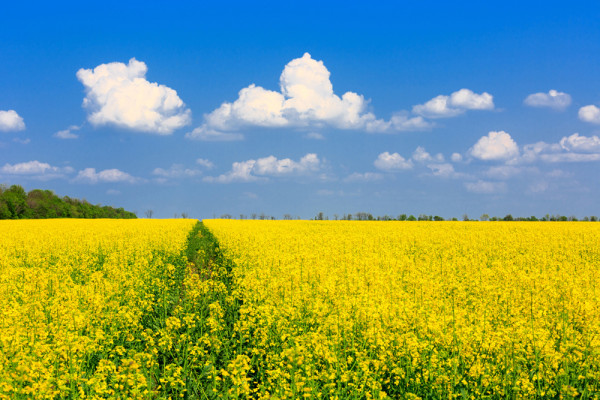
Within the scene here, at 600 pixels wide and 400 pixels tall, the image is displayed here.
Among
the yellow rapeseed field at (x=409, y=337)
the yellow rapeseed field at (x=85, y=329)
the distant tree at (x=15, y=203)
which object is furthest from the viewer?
the distant tree at (x=15, y=203)

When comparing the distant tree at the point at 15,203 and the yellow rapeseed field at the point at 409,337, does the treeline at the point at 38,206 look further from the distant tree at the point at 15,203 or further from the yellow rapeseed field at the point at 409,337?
the yellow rapeseed field at the point at 409,337

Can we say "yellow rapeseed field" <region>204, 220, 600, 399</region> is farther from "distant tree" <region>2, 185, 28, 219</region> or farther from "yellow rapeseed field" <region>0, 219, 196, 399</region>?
"distant tree" <region>2, 185, 28, 219</region>

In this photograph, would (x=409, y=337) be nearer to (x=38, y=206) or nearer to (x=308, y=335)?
(x=308, y=335)

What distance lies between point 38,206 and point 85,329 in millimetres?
101739

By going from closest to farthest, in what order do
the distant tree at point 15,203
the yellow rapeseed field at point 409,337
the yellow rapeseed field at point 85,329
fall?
the yellow rapeseed field at point 85,329 → the yellow rapeseed field at point 409,337 → the distant tree at point 15,203

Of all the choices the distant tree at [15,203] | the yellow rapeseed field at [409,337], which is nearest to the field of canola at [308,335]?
the yellow rapeseed field at [409,337]

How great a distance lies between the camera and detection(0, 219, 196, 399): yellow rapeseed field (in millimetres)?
5090

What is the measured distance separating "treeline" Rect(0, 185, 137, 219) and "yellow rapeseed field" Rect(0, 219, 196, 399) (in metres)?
79.4

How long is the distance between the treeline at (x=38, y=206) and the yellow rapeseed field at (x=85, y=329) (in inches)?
3126

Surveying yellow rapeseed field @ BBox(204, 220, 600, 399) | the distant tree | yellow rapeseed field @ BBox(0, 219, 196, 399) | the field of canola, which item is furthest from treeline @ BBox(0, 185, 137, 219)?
yellow rapeseed field @ BBox(204, 220, 600, 399)

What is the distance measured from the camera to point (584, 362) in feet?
18.9

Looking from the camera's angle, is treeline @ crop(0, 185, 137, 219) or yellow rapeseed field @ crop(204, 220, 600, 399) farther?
treeline @ crop(0, 185, 137, 219)

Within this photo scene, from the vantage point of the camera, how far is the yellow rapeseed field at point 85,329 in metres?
5.09

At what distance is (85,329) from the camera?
8.36 m
